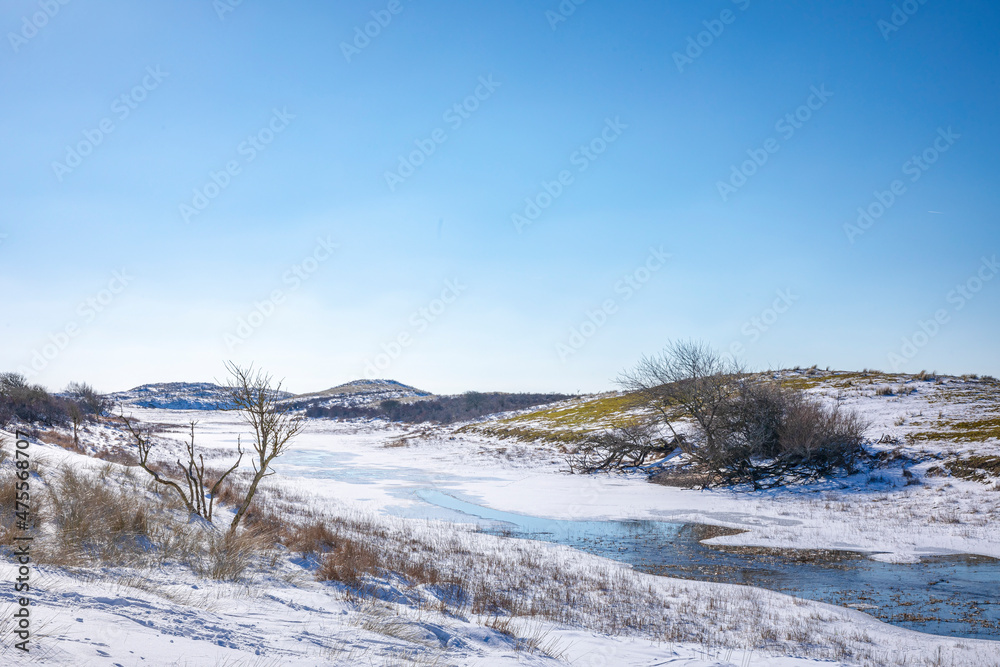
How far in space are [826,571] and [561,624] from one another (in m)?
7.88

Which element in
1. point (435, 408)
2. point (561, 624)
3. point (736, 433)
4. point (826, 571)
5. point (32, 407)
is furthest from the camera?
point (435, 408)

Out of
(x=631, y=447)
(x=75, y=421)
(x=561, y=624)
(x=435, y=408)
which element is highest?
(x=75, y=421)

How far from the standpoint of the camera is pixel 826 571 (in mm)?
12469

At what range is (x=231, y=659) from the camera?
4270 mm

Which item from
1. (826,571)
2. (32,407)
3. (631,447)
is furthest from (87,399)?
(826,571)

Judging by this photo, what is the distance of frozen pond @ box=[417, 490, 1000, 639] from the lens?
9555mm

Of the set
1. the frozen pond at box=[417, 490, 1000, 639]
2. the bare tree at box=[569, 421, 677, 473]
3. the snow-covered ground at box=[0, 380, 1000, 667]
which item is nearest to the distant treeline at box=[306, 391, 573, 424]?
the bare tree at box=[569, 421, 677, 473]

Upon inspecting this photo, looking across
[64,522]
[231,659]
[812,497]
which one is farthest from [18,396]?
[812,497]

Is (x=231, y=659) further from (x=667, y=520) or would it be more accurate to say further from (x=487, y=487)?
(x=487, y=487)

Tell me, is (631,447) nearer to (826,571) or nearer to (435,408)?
(826,571)

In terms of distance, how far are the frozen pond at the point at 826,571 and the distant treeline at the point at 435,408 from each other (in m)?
70.3

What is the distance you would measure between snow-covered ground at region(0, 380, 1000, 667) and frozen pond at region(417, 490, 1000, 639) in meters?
0.77

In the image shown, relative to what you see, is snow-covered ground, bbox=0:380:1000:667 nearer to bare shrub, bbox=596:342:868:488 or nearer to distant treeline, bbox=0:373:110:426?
bare shrub, bbox=596:342:868:488

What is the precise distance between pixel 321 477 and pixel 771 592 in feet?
85.2
